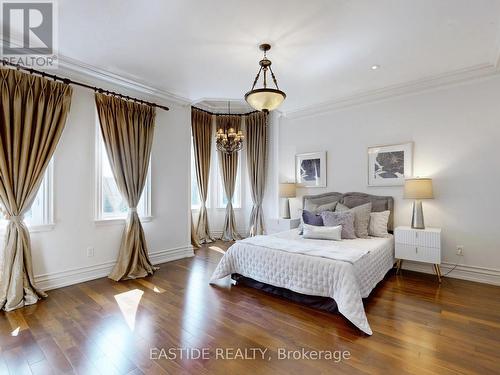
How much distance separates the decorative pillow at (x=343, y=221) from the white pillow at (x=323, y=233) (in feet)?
0.40

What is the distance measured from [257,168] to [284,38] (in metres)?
3.29

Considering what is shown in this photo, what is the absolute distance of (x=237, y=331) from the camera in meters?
2.30

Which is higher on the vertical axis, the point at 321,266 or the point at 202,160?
the point at 202,160

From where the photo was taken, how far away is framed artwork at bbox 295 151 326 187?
4910 millimetres

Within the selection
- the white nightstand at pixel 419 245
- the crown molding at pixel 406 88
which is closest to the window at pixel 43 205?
the crown molding at pixel 406 88

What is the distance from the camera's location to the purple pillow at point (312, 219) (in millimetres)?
3900

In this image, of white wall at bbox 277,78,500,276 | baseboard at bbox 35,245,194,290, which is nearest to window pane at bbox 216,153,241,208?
baseboard at bbox 35,245,194,290

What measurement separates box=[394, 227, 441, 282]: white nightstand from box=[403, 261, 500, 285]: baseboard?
4.7 inches

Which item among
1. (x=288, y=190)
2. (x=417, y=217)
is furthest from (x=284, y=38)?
(x=417, y=217)

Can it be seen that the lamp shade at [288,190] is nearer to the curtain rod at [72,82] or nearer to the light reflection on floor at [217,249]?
the light reflection on floor at [217,249]

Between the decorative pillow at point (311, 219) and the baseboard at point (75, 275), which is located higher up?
the decorative pillow at point (311, 219)

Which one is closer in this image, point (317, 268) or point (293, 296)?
point (317, 268)

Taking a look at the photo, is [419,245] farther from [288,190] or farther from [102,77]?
[102,77]

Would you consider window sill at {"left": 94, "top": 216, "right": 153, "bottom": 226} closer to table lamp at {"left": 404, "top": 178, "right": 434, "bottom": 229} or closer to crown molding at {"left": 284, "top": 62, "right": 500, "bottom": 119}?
crown molding at {"left": 284, "top": 62, "right": 500, "bottom": 119}
